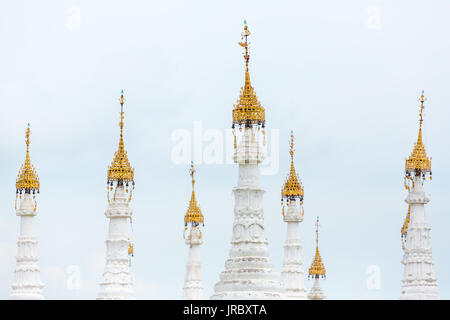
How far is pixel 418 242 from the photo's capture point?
461 ft

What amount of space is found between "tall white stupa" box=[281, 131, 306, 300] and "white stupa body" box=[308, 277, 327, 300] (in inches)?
641

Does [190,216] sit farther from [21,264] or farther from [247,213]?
[247,213]

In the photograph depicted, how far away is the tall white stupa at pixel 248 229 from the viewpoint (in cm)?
11825

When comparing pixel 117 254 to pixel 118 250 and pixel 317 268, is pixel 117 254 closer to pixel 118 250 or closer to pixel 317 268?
pixel 118 250

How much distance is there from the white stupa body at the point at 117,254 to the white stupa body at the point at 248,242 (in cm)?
1700

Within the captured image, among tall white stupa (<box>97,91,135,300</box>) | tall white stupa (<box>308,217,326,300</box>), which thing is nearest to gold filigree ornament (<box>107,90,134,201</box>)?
tall white stupa (<box>97,91,135,300</box>)

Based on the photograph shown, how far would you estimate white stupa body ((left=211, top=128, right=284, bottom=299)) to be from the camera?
118312 mm

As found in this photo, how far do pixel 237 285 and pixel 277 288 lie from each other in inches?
112

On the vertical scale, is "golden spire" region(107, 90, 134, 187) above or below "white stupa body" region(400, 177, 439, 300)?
above

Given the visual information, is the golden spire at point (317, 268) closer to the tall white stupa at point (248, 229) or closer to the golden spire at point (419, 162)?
the golden spire at point (419, 162)

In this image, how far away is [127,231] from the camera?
136 meters

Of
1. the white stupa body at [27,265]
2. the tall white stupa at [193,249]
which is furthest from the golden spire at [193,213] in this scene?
the white stupa body at [27,265]

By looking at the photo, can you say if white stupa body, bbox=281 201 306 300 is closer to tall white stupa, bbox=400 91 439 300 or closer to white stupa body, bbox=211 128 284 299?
tall white stupa, bbox=400 91 439 300
